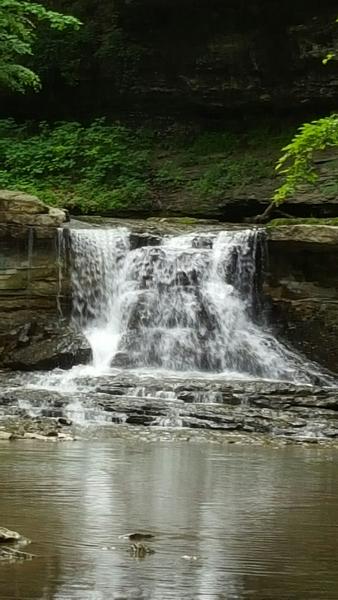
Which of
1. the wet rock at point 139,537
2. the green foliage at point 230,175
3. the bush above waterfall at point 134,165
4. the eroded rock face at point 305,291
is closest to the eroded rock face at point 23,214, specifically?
the eroded rock face at point 305,291

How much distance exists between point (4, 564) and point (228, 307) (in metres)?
12.9

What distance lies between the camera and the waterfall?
15.5m

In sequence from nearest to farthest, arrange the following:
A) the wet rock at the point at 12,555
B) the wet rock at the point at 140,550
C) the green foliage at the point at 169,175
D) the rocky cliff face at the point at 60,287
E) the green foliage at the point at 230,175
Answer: the wet rock at the point at 12,555 → the wet rock at the point at 140,550 → the rocky cliff face at the point at 60,287 → the green foliage at the point at 230,175 → the green foliage at the point at 169,175

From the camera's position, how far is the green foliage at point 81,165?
2200 centimetres

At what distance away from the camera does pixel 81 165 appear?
23.1 meters

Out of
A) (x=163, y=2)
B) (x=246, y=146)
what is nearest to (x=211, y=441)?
(x=246, y=146)

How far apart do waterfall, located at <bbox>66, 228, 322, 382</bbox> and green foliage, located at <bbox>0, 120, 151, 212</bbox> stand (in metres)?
5.17

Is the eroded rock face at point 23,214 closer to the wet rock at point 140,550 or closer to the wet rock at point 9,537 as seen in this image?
the wet rock at point 9,537

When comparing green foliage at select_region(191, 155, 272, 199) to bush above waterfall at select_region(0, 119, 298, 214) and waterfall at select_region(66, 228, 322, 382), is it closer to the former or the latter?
bush above waterfall at select_region(0, 119, 298, 214)

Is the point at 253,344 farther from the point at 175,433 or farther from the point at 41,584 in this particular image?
the point at 41,584

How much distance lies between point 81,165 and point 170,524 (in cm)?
1918

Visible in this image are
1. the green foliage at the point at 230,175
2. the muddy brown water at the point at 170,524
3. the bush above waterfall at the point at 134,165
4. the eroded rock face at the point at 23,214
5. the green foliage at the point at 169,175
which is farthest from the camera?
the green foliage at the point at 169,175

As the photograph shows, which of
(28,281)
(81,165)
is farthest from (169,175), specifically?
(28,281)

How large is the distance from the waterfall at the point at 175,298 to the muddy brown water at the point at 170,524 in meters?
7.68
